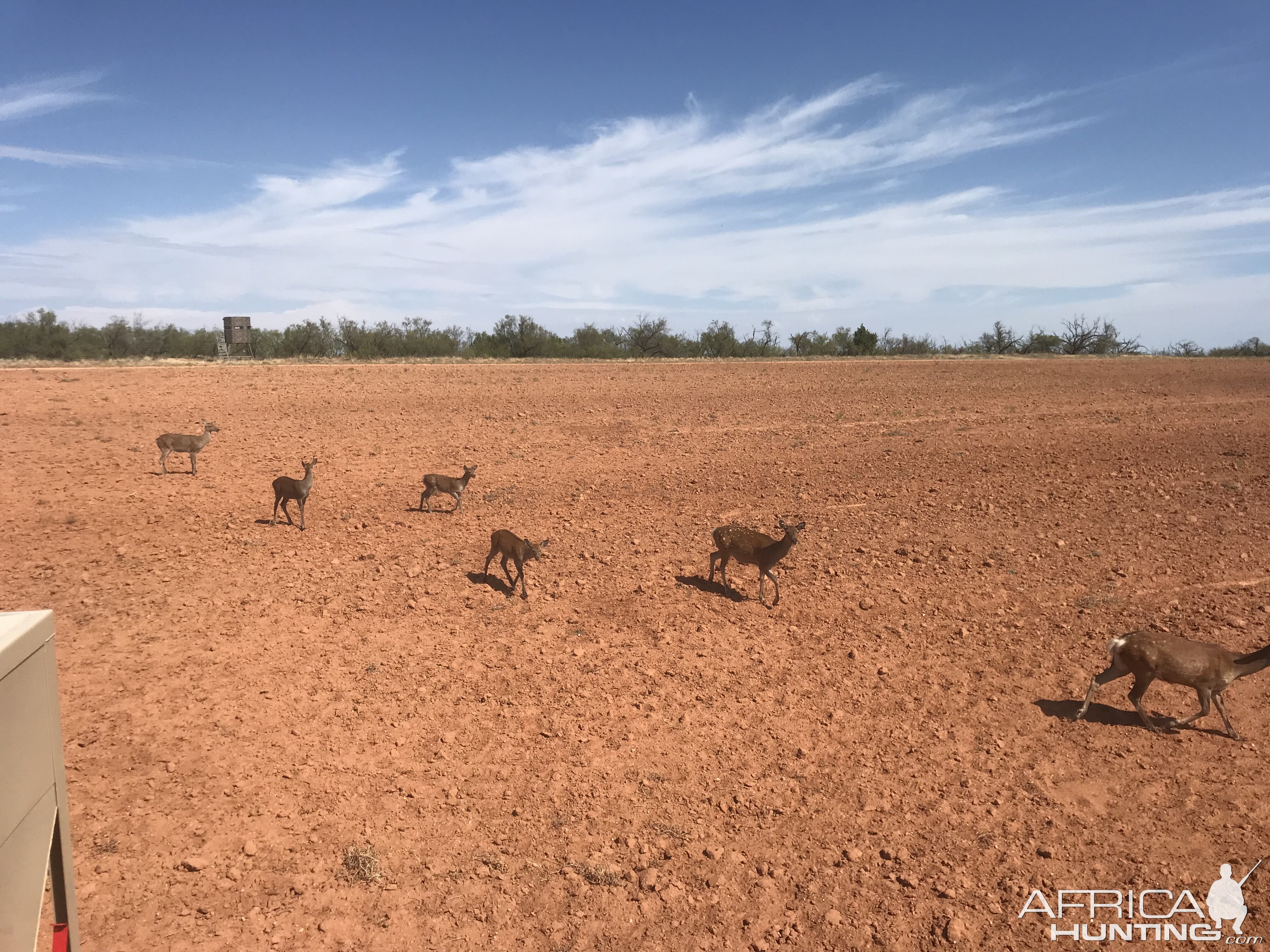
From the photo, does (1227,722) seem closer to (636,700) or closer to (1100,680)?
(1100,680)

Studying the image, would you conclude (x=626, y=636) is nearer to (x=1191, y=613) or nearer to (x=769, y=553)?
(x=769, y=553)

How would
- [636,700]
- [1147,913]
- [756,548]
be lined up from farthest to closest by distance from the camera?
[756,548] → [636,700] → [1147,913]

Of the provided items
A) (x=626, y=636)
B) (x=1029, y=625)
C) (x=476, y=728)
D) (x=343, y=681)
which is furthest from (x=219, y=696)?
(x=1029, y=625)

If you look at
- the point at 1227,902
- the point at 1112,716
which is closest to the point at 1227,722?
the point at 1112,716

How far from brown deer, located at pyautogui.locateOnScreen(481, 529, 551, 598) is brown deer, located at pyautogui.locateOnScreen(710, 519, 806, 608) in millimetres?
Result: 2425

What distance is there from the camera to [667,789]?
21.6 feet

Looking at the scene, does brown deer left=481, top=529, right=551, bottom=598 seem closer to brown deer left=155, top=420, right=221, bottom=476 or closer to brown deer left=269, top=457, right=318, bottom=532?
brown deer left=269, top=457, right=318, bottom=532

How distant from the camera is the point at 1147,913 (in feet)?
17.4

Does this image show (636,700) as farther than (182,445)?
No

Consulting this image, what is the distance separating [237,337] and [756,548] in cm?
4725

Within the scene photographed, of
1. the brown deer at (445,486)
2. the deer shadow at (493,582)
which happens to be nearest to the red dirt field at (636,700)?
the deer shadow at (493,582)

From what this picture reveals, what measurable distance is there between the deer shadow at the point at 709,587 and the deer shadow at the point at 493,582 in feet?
7.72

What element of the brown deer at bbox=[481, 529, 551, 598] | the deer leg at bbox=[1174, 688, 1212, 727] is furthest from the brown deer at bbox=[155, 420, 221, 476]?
the deer leg at bbox=[1174, 688, 1212, 727]

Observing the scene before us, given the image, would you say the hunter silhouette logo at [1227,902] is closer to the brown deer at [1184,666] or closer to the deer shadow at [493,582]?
the brown deer at [1184,666]
